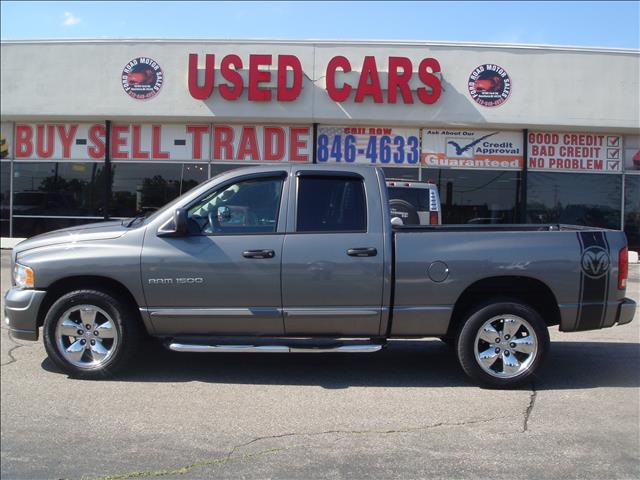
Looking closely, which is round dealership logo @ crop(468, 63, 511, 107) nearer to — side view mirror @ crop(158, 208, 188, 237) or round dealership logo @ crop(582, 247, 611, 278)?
round dealership logo @ crop(582, 247, 611, 278)

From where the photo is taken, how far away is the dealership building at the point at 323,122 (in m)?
15.7

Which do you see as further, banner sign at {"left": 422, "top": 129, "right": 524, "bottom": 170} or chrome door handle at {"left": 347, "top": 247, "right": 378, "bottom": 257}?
banner sign at {"left": 422, "top": 129, "right": 524, "bottom": 170}

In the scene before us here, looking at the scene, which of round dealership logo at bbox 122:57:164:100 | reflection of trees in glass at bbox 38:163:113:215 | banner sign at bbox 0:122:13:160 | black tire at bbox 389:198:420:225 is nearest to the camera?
black tire at bbox 389:198:420:225

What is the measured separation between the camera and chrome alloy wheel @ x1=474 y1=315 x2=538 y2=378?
211 inches

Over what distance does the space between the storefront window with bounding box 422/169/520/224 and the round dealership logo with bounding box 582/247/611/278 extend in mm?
11071

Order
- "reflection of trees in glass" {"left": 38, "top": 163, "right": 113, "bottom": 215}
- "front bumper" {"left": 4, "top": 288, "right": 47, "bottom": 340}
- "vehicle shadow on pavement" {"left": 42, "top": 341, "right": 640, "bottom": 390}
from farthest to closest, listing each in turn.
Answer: "reflection of trees in glass" {"left": 38, "top": 163, "right": 113, "bottom": 215}, "vehicle shadow on pavement" {"left": 42, "top": 341, "right": 640, "bottom": 390}, "front bumper" {"left": 4, "top": 288, "right": 47, "bottom": 340}

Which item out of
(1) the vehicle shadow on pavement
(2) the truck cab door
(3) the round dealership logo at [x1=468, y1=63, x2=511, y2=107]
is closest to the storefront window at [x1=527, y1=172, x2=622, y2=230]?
(3) the round dealership logo at [x1=468, y1=63, x2=511, y2=107]

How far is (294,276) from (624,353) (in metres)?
4.27

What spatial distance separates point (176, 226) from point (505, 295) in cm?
310

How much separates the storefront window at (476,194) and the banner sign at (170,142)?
3.87 meters

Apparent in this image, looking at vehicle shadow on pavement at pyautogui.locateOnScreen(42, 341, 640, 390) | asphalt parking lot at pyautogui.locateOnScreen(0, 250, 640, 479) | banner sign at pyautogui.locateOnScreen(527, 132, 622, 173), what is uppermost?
banner sign at pyautogui.locateOnScreen(527, 132, 622, 173)

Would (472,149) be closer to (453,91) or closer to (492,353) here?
(453,91)

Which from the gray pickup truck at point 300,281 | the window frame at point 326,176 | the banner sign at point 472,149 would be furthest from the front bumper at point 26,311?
the banner sign at point 472,149

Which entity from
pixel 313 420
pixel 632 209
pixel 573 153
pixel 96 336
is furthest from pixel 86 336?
pixel 632 209
